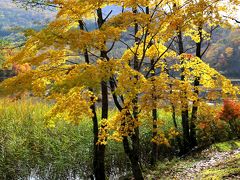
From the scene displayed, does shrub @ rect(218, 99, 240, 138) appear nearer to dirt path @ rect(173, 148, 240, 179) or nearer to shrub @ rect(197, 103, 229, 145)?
shrub @ rect(197, 103, 229, 145)

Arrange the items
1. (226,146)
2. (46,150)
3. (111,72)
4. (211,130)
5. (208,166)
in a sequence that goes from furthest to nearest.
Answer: (211,130)
(226,146)
(46,150)
(208,166)
(111,72)

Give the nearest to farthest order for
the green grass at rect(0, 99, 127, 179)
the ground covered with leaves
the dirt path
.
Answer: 1. the dirt path
2. the ground covered with leaves
3. the green grass at rect(0, 99, 127, 179)

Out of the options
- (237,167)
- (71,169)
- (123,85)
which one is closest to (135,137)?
(123,85)

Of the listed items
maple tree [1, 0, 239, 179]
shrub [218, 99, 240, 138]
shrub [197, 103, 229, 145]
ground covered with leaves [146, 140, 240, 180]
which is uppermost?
maple tree [1, 0, 239, 179]

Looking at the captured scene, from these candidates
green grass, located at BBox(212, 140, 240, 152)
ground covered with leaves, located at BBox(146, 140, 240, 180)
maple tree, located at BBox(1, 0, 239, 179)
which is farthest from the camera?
green grass, located at BBox(212, 140, 240, 152)

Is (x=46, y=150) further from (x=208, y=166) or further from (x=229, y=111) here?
(x=229, y=111)

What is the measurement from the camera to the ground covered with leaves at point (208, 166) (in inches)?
359

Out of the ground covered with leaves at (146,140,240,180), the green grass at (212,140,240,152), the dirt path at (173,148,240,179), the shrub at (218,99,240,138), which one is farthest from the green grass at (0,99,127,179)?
the shrub at (218,99,240,138)

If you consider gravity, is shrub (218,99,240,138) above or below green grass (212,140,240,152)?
above

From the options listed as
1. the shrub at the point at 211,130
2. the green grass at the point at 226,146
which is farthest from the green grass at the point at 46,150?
the shrub at the point at 211,130

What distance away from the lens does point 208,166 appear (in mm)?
11023

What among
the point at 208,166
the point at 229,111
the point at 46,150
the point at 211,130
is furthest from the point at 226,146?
the point at 46,150

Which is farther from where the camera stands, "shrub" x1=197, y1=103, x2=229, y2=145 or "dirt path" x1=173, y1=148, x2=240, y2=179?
"shrub" x1=197, y1=103, x2=229, y2=145

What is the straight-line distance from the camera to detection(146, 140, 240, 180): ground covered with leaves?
9128mm
